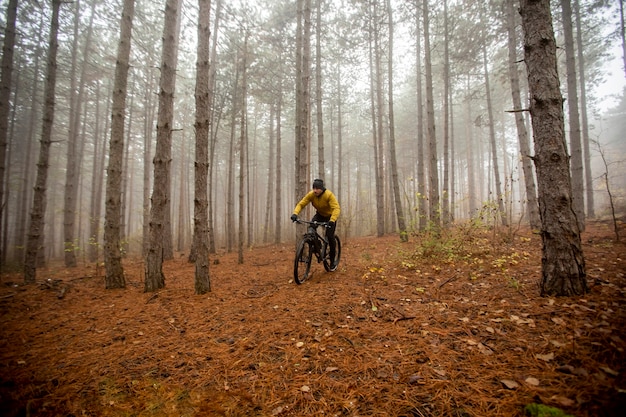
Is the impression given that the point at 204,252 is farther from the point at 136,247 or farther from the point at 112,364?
the point at 136,247

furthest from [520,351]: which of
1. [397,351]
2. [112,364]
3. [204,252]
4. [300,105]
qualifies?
[300,105]

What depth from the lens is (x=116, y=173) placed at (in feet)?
19.3

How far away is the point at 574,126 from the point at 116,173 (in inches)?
610

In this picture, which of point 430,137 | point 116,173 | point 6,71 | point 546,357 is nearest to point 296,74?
point 430,137

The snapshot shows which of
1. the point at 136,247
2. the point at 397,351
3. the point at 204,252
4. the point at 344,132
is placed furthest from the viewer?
the point at 344,132

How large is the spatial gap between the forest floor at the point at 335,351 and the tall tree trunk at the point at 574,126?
4989 millimetres

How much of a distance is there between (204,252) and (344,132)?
72.7 feet

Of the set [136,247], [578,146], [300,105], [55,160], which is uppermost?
[55,160]

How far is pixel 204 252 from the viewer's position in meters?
4.87

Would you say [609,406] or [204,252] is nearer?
[609,406]

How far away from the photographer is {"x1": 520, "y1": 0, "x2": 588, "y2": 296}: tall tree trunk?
10.2 ft

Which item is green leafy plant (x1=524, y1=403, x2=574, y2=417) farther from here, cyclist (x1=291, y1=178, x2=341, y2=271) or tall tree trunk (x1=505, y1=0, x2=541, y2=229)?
tall tree trunk (x1=505, y1=0, x2=541, y2=229)

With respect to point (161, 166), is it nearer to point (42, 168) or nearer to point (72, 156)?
Answer: point (42, 168)

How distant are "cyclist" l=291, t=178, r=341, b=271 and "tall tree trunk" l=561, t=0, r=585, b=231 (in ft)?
28.6
